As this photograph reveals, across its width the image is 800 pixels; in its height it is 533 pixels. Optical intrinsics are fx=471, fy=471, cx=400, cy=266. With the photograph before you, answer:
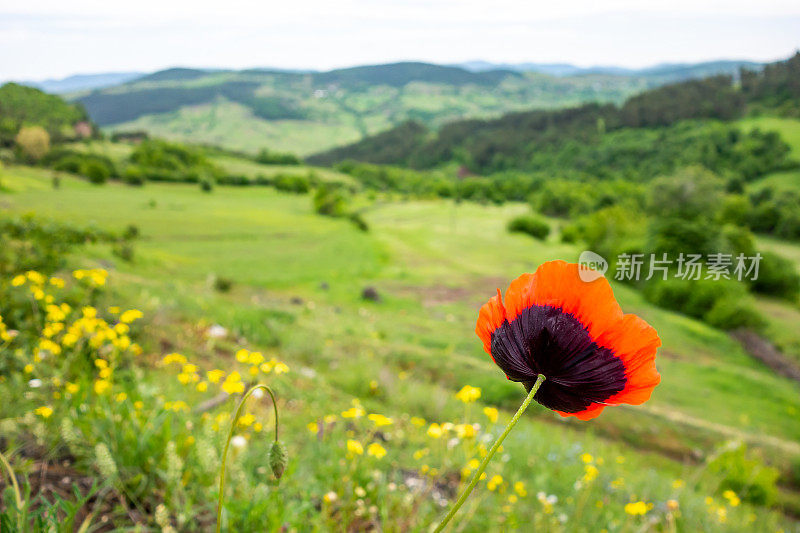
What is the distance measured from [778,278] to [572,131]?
11565cm

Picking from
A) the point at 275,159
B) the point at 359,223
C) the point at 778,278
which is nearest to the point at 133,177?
the point at 359,223

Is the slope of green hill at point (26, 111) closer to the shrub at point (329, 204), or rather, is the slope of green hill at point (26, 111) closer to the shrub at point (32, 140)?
the shrub at point (32, 140)

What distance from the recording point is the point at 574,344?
0.92 meters

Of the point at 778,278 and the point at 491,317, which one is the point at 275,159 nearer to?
the point at 778,278

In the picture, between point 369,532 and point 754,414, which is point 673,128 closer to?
point 754,414

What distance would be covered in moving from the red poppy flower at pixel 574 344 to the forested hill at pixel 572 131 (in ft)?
396

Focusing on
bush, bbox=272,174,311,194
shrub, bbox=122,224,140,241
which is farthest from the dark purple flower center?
bush, bbox=272,174,311,194

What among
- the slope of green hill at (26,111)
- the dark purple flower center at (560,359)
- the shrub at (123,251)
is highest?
the slope of green hill at (26,111)

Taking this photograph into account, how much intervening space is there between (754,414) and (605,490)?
16856mm

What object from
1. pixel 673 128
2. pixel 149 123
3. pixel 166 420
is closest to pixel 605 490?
pixel 166 420

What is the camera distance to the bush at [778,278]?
4288cm

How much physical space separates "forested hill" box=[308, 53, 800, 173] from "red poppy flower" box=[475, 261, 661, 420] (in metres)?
121

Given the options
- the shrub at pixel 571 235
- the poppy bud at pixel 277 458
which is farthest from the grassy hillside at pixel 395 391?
the shrub at pixel 571 235

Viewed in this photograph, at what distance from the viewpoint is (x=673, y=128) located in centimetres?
12825
